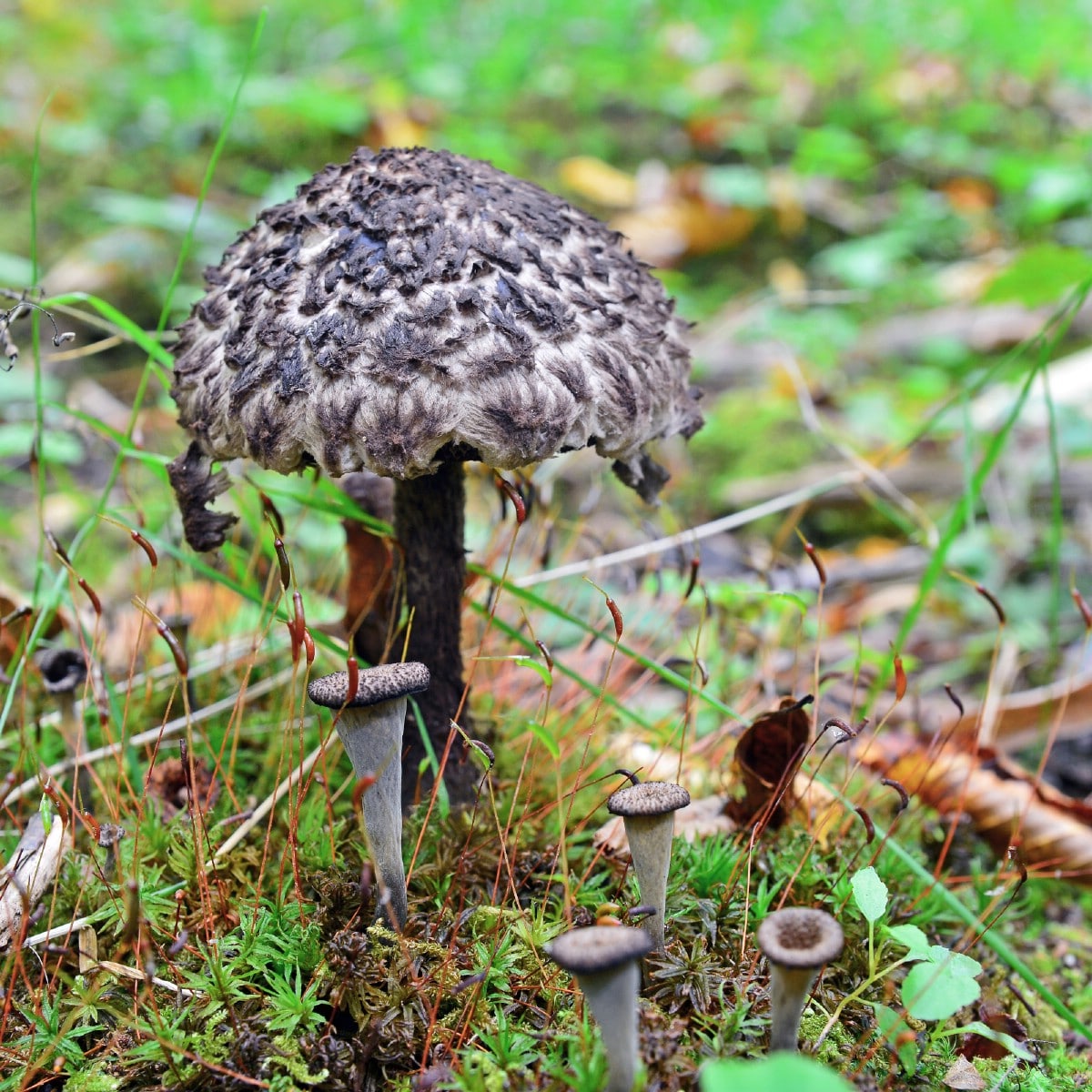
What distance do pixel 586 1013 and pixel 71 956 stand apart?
1098 millimetres

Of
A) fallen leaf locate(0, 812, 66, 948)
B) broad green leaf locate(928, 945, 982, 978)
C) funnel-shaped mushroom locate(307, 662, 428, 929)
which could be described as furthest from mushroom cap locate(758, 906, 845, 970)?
fallen leaf locate(0, 812, 66, 948)

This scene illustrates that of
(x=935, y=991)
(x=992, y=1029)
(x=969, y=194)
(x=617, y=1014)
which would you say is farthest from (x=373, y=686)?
(x=969, y=194)

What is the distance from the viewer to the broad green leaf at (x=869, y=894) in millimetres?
1731

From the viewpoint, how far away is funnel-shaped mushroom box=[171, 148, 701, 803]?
6.09 ft

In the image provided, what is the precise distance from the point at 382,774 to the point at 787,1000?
2.67 ft

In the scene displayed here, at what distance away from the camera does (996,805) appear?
2.81 metres

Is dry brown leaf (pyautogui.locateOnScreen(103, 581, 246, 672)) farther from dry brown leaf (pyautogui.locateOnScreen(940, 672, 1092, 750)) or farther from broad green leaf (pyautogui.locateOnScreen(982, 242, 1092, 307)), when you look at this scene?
broad green leaf (pyautogui.locateOnScreen(982, 242, 1092, 307))

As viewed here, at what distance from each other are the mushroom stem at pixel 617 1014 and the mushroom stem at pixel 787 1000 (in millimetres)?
243

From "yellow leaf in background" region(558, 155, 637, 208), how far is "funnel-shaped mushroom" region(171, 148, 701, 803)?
4.56m

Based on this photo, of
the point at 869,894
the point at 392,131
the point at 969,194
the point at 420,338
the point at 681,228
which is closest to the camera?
the point at 869,894

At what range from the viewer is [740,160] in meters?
7.59

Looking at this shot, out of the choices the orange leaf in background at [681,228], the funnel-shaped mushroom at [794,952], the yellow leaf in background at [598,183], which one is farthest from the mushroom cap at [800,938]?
the yellow leaf in background at [598,183]

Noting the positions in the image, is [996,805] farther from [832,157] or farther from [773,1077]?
[832,157]

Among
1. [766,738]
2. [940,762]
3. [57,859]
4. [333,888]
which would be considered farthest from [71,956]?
[940,762]
